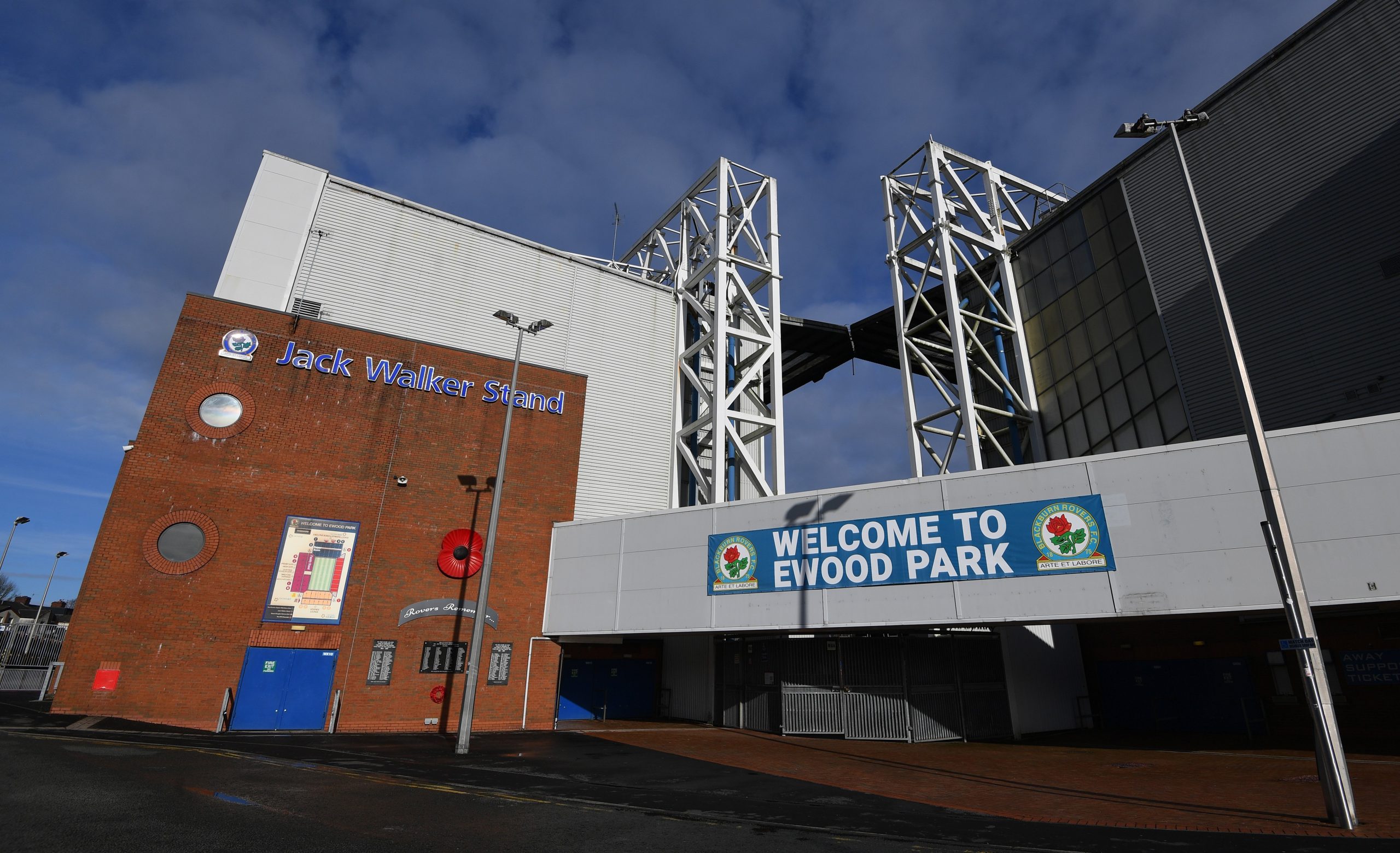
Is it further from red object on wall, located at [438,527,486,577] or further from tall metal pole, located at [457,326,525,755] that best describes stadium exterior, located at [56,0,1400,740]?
tall metal pole, located at [457,326,525,755]

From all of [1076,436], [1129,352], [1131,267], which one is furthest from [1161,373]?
[1076,436]

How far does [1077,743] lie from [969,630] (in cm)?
394

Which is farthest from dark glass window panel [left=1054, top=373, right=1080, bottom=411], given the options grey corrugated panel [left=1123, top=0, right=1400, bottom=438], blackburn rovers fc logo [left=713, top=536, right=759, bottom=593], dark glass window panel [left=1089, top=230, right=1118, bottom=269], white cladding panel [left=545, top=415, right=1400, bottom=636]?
blackburn rovers fc logo [left=713, top=536, right=759, bottom=593]

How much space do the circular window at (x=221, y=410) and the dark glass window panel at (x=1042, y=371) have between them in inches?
1168

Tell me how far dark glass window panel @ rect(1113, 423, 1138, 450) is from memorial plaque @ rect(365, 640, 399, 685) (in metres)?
25.5

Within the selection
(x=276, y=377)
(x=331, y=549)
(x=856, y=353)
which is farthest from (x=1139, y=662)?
(x=276, y=377)

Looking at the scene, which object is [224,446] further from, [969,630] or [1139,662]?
[1139,662]

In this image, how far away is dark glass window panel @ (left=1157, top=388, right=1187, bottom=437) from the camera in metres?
22.4

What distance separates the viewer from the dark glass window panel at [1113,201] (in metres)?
25.5

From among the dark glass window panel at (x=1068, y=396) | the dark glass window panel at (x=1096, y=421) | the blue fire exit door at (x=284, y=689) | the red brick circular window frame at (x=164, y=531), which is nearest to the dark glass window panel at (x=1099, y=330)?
the dark glass window panel at (x=1068, y=396)

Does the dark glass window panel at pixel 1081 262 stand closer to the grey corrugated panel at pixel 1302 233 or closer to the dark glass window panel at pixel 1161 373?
the grey corrugated panel at pixel 1302 233

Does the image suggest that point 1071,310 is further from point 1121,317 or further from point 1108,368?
point 1108,368

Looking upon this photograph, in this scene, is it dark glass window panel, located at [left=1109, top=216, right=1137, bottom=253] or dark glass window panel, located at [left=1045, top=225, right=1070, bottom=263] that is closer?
dark glass window panel, located at [left=1109, top=216, right=1137, bottom=253]

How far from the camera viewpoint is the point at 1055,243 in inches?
1153
